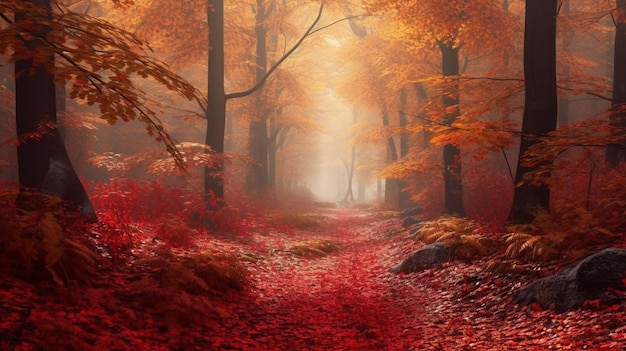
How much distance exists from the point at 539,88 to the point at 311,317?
626 centimetres

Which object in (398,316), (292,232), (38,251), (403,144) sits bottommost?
(398,316)

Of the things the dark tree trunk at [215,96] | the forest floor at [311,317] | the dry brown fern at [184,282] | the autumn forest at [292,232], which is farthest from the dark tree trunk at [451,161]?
the dry brown fern at [184,282]

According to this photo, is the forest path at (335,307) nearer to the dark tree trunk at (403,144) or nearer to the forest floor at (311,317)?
the forest floor at (311,317)

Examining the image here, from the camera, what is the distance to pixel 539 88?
25.5 feet

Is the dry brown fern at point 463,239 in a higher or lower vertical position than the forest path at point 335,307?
higher

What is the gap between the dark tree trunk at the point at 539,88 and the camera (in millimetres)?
7734

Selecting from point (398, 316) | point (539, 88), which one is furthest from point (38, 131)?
point (539, 88)

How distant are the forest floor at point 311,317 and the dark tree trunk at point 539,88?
1856 mm

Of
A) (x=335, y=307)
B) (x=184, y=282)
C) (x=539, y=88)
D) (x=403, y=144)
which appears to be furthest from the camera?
(x=403, y=144)

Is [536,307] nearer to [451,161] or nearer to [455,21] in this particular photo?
[455,21]

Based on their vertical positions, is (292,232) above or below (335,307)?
above

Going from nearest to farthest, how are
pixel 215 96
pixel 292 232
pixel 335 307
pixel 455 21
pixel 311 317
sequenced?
pixel 311 317 < pixel 335 307 < pixel 455 21 < pixel 215 96 < pixel 292 232

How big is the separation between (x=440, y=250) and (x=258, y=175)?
528 inches

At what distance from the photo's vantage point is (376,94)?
21.2 meters
